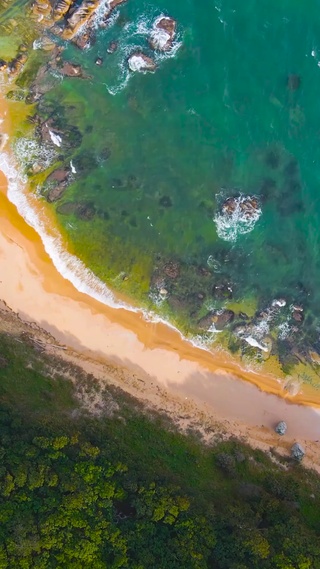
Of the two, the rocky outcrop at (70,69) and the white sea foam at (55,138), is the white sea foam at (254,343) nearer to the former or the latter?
the white sea foam at (55,138)

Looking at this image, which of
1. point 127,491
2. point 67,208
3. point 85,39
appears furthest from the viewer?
point 85,39

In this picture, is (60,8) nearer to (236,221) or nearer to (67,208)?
(67,208)

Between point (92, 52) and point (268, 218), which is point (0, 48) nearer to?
point (92, 52)

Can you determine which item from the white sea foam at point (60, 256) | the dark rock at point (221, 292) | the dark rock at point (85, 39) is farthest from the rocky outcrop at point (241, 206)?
the dark rock at point (85, 39)

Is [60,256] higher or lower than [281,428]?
higher

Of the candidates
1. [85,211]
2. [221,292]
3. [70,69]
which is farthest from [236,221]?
[70,69]

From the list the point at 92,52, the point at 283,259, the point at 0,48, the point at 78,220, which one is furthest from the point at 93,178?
the point at 283,259
